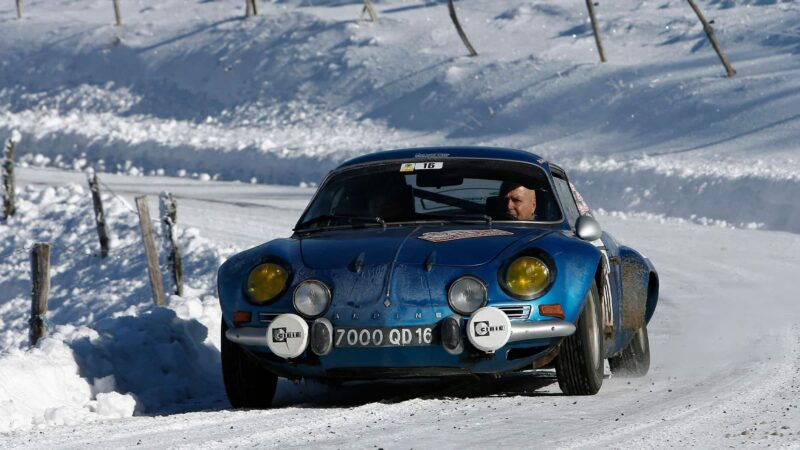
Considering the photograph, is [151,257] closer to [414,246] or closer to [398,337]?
[414,246]

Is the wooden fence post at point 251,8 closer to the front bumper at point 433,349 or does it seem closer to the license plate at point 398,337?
the front bumper at point 433,349

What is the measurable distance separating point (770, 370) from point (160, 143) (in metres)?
26.7

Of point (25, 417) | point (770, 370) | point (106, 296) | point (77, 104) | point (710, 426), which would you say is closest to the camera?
point (710, 426)

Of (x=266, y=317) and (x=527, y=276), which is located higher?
(x=527, y=276)

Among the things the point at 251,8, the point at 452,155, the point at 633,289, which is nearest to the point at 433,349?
the point at 452,155

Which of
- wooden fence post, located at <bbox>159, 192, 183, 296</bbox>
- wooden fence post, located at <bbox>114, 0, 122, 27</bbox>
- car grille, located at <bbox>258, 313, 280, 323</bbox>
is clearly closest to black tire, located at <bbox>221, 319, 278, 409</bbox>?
car grille, located at <bbox>258, 313, 280, 323</bbox>

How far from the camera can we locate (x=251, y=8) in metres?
47.7

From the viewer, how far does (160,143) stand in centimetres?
3341

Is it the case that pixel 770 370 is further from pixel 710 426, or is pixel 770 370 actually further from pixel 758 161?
pixel 758 161

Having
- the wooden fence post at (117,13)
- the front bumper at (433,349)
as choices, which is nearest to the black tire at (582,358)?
the front bumper at (433,349)

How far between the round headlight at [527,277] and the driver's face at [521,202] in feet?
3.84

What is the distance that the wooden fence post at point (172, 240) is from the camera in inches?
606

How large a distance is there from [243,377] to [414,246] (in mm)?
1002

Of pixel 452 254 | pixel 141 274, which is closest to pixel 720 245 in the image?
pixel 141 274
